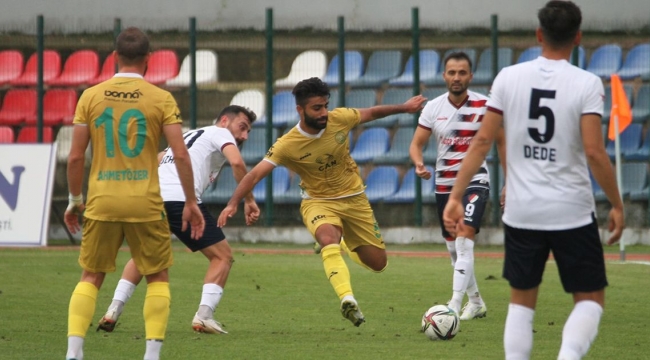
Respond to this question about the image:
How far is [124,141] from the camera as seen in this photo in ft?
22.5

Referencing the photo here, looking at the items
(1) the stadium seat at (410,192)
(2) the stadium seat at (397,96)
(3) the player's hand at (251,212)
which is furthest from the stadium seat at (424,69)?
(3) the player's hand at (251,212)

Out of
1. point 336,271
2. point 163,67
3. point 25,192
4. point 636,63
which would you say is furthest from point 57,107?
point 336,271

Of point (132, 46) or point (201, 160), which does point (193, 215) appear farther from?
point (201, 160)

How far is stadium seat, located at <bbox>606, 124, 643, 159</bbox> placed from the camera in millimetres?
19547

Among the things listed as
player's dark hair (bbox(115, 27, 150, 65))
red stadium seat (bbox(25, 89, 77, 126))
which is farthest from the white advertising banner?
player's dark hair (bbox(115, 27, 150, 65))

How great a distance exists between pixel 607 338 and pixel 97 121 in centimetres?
422

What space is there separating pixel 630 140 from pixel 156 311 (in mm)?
→ 14179

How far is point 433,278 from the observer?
44.8ft

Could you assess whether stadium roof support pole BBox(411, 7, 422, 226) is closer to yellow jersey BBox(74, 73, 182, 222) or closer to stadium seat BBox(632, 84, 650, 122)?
stadium seat BBox(632, 84, 650, 122)

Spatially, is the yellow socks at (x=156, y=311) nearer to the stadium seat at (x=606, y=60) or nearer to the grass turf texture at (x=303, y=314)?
the grass turf texture at (x=303, y=314)

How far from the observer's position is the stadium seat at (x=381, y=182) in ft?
65.3

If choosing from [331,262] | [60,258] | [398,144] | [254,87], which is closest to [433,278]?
[331,262]

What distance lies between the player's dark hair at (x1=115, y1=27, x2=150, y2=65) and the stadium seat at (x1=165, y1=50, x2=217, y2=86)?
1335 centimetres

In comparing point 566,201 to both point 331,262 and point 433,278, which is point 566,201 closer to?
point 331,262
